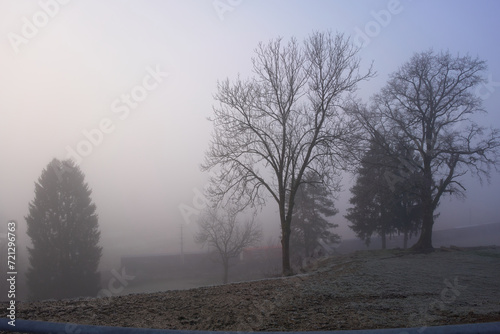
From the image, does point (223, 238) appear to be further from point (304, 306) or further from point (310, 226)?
point (304, 306)

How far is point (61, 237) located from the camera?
94.9ft

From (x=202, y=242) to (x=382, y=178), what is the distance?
66.3 ft

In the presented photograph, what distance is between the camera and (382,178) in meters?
25.5

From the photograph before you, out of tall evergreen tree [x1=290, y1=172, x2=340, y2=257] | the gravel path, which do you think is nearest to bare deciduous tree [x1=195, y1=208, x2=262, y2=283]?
tall evergreen tree [x1=290, y1=172, x2=340, y2=257]

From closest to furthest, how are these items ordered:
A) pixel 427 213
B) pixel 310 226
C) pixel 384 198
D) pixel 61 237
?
pixel 427 213, pixel 384 198, pixel 61 237, pixel 310 226

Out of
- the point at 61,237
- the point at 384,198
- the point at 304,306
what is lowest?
the point at 304,306

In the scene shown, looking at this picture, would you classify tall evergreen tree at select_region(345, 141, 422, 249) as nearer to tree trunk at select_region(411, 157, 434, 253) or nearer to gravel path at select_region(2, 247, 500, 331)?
tree trunk at select_region(411, 157, 434, 253)

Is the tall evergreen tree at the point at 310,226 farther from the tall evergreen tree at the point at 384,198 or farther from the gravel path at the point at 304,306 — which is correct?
the gravel path at the point at 304,306

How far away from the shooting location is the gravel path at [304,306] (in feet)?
23.0

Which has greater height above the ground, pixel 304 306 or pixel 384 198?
pixel 384 198

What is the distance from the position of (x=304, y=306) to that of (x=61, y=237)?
25.1 meters

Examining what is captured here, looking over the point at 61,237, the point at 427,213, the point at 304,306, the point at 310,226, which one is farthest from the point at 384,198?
the point at 61,237

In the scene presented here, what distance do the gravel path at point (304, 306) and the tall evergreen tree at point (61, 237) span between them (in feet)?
70.5

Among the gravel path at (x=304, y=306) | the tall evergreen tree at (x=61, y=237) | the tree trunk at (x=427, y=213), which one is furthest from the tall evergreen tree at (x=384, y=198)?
the tall evergreen tree at (x=61, y=237)
